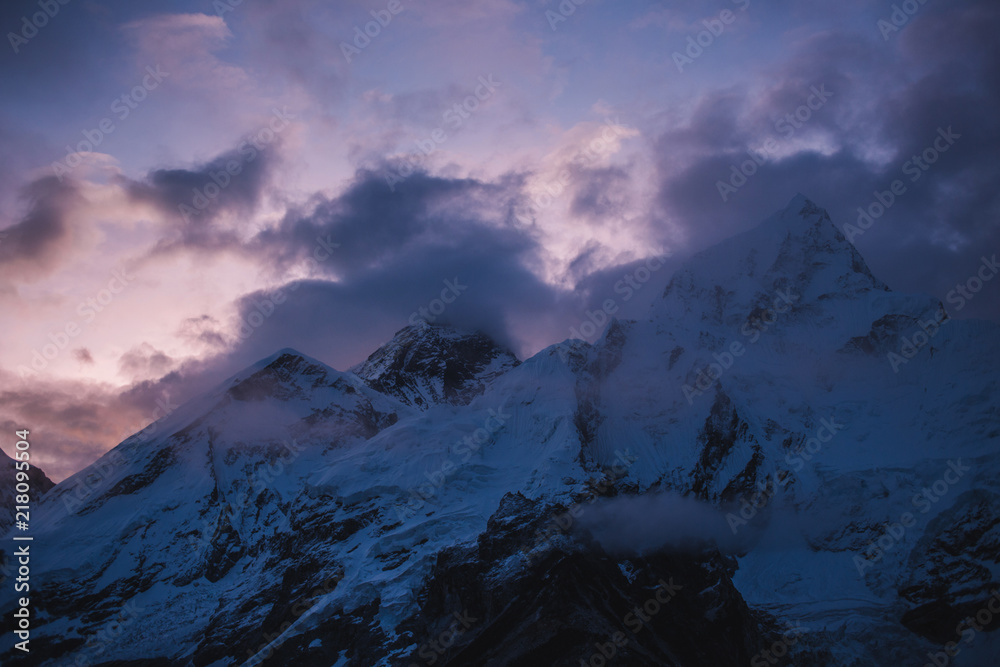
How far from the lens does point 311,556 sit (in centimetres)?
17062

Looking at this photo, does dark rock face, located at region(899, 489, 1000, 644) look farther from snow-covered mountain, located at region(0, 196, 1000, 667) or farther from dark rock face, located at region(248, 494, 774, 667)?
dark rock face, located at region(248, 494, 774, 667)

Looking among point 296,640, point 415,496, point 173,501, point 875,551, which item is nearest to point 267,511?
point 173,501

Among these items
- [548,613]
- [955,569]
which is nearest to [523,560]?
[548,613]

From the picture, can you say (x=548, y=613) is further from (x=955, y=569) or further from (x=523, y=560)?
(x=955, y=569)

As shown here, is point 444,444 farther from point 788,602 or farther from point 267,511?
point 788,602

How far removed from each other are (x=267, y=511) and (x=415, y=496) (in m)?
37.8

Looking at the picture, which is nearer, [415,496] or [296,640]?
[296,640]

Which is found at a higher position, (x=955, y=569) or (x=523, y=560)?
(x=523, y=560)

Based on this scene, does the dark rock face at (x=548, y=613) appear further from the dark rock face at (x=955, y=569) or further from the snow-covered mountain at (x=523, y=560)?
the dark rock face at (x=955, y=569)

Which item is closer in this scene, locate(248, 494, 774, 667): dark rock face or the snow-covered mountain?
locate(248, 494, 774, 667): dark rock face

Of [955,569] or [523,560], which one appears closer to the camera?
[523,560]

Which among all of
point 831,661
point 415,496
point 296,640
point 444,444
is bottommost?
point 831,661

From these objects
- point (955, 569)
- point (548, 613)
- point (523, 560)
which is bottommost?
point (955, 569)

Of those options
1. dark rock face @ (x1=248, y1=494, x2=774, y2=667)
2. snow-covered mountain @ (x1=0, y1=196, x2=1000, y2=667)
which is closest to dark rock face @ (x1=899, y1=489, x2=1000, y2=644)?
snow-covered mountain @ (x1=0, y1=196, x2=1000, y2=667)
